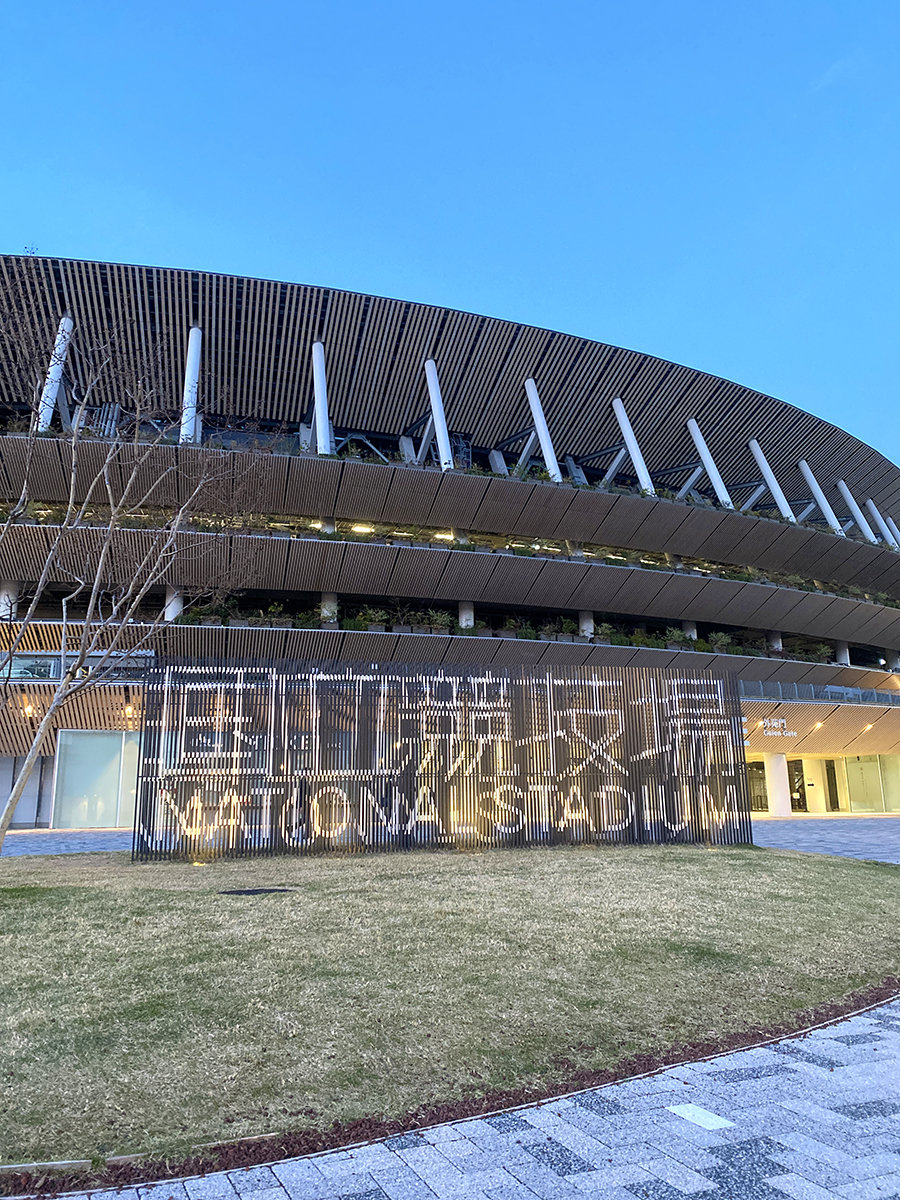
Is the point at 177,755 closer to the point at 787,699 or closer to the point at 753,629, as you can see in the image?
the point at 787,699

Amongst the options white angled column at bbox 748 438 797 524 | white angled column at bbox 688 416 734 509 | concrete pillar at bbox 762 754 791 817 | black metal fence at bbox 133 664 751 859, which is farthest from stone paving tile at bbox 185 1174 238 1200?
white angled column at bbox 748 438 797 524

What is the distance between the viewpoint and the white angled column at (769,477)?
4081cm

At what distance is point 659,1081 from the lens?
4.82 m

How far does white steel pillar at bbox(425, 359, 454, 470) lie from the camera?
108 feet

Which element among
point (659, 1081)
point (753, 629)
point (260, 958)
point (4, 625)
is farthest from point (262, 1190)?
point (753, 629)

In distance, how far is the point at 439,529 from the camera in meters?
33.7

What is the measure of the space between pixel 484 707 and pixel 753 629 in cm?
2855

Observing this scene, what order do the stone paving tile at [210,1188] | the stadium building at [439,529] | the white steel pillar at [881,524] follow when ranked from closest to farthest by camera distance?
the stone paving tile at [210,1188] < the stadium building at [439,529] < the white steel pillar at [881,524]

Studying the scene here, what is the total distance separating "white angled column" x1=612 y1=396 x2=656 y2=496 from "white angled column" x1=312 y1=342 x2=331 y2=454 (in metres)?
14.5

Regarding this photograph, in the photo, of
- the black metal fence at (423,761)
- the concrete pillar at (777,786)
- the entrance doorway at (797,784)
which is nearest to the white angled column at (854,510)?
the entrance doorway at (797,784)

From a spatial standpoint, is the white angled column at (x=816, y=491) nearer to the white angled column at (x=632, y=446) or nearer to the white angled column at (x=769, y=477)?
the white angled column at (x=769, y=477)

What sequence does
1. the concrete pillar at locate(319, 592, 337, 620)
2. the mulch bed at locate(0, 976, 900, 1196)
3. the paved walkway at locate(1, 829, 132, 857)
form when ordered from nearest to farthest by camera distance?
the mulch bed at locate(0, 976, 900, 1196) < the paved walkway at locate(1, 829, 132, 857) < the concrete pillar at locate(319, 592, 337, 620)

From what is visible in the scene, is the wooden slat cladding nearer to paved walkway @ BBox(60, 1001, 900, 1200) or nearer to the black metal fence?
the black metal fence

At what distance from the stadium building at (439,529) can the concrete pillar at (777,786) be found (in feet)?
0.45
